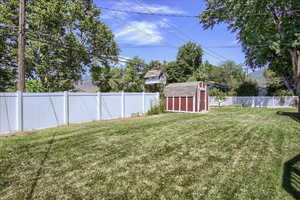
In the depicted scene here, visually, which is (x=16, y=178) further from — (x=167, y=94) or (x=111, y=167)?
(x=167, y=94)

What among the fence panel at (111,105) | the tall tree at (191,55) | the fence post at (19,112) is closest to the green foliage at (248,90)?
the tall tree at (191,55)

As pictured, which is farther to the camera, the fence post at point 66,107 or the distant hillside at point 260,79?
the distant hillside at point 260,79

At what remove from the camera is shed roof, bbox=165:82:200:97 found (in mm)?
14258

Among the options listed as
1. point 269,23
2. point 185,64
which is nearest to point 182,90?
point 269,23

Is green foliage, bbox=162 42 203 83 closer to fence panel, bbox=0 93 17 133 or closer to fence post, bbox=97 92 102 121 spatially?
fence post, bbox=97 92 102 121

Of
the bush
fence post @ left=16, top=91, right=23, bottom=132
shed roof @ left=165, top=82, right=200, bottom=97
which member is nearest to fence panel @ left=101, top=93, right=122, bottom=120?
the bush

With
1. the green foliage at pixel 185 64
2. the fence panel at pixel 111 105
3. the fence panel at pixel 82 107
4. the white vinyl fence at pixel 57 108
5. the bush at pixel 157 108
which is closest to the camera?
the white vinyl fence at pixel 57 108

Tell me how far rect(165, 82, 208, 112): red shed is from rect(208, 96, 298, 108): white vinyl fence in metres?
7.88

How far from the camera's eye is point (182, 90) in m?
14.9

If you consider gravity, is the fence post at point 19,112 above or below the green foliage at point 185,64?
below

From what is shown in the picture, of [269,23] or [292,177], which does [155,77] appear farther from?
[292,177]

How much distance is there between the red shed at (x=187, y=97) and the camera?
14168mm

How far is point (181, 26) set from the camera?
46.9ft

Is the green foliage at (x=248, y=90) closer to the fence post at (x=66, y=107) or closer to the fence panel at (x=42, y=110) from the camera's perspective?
the fence post at (x=66, y=107)
